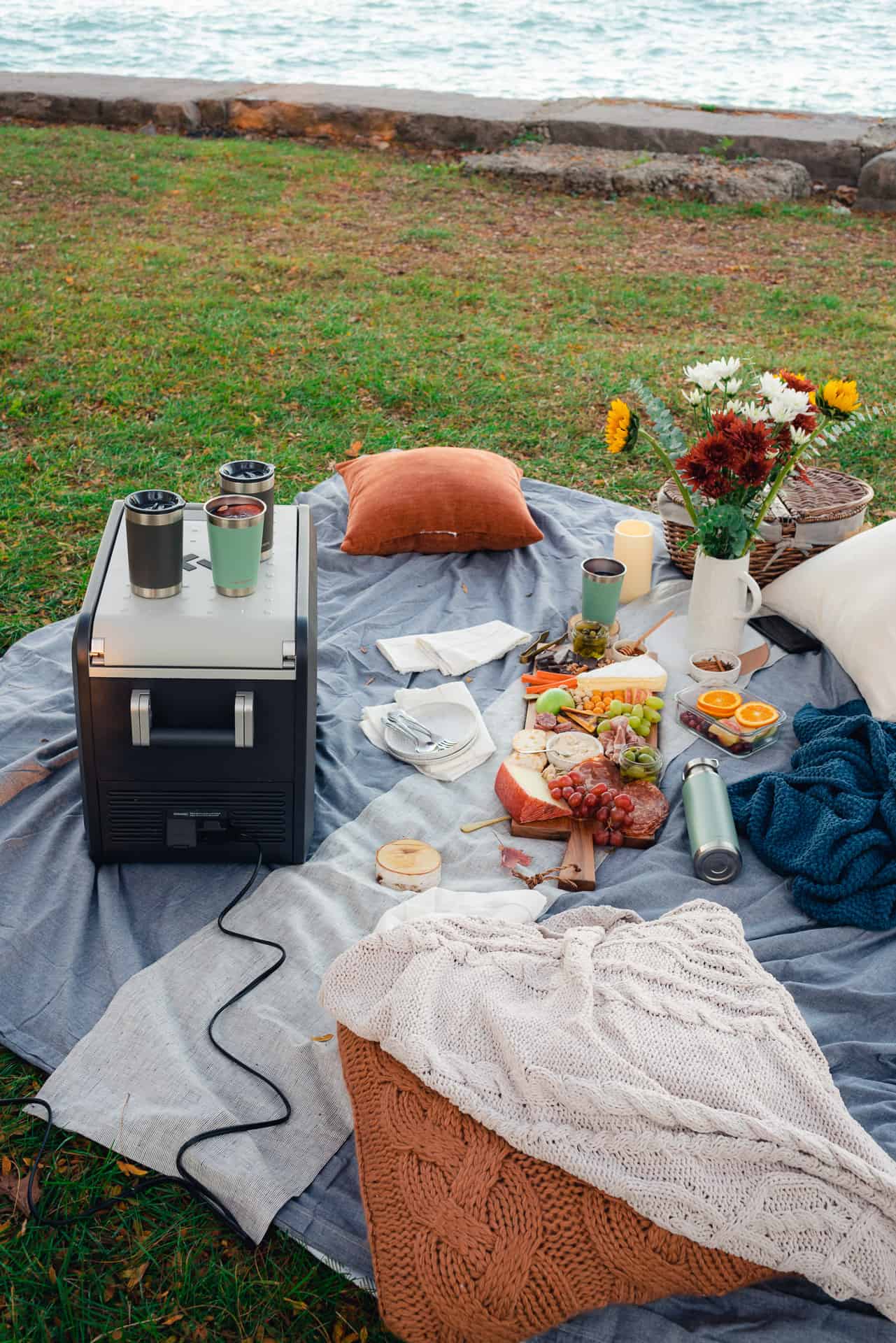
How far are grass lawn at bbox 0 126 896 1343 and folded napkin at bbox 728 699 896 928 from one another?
1242mm

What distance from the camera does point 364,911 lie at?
8.16 feet

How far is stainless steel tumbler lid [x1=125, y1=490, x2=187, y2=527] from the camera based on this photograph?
2.34 m

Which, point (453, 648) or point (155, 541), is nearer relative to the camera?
point (155, 541)

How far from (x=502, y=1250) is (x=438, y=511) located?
2615mm

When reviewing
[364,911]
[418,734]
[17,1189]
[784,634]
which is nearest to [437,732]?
[418,734]

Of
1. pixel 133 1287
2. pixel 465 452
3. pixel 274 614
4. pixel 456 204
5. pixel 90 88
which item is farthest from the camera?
pixel 90 88

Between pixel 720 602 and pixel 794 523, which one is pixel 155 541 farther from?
pixel 794 523

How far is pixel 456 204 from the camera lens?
331 inches

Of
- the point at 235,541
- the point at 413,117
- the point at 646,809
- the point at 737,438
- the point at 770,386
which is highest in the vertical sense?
the point at 413,117

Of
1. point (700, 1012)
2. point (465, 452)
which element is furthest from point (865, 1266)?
point (465, 452)

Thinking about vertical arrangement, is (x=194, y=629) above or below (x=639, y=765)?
above

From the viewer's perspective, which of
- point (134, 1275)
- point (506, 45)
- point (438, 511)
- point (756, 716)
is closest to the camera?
point (134, 1275)

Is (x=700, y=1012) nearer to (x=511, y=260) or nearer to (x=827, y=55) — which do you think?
(x=511, y=260)

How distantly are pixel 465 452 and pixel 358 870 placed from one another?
1.96m
